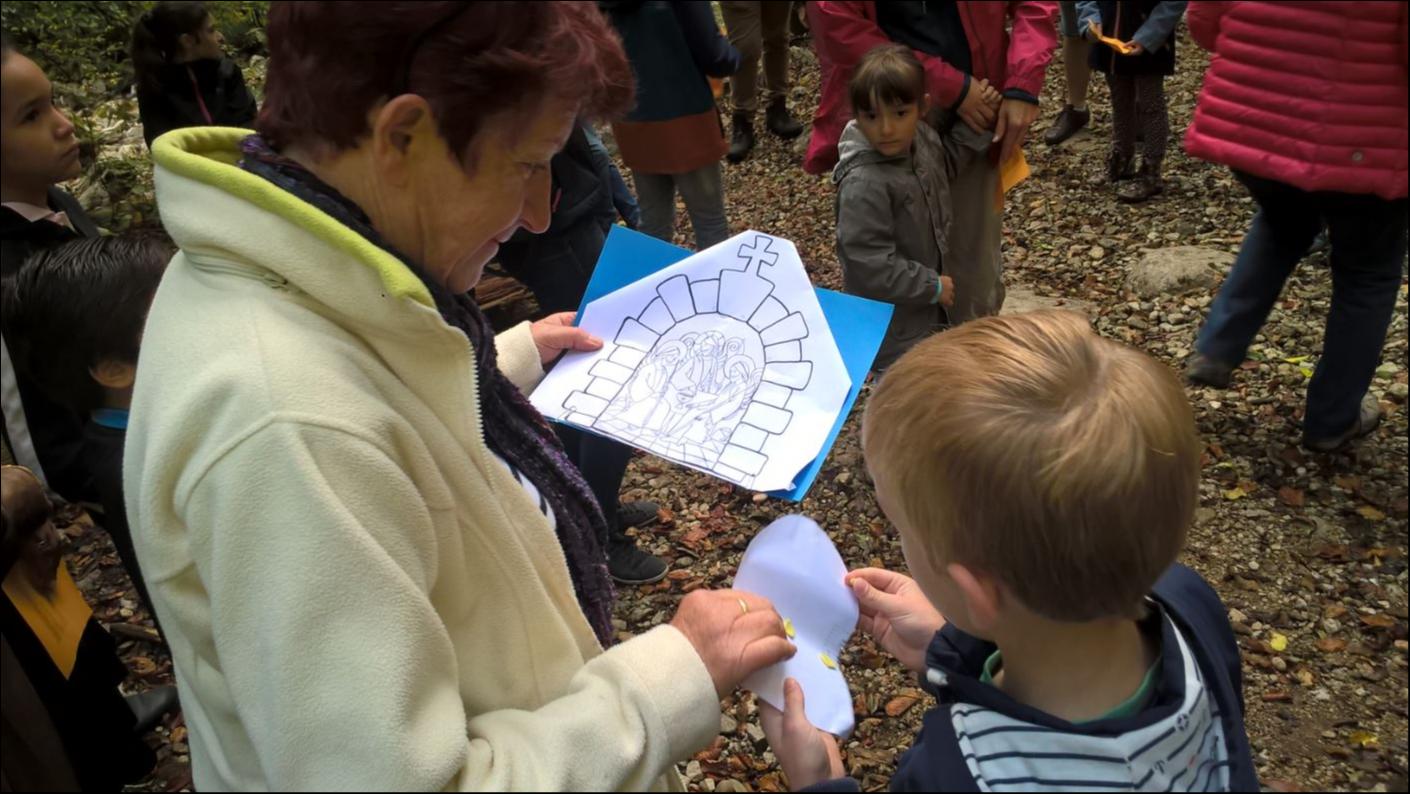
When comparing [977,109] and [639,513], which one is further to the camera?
[639,513]

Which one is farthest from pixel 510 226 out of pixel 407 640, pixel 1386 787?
pixel 1386 787

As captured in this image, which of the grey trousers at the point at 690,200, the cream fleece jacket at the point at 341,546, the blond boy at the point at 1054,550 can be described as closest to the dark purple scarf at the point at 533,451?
the cream fleece jacket at the point at 341,546

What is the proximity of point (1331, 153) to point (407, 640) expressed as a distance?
8.46 feet

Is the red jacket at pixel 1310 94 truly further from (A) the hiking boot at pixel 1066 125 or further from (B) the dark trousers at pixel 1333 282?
(A) the hiking boot at pixel 1066 125

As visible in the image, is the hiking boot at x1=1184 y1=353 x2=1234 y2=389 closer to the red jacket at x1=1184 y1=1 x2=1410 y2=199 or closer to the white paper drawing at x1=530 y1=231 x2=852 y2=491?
the red jacket at x1=1184 y1=1 x2=1410 y2=199

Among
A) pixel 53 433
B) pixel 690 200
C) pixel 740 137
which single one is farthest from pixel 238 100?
pixel 740 137

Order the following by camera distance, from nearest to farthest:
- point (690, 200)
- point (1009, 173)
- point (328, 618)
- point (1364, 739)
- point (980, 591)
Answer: point (328, 618), point (980, 591), point (1364, 739), point (1009, 173), point (690, 200)

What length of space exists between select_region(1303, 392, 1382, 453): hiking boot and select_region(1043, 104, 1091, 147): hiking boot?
308cm

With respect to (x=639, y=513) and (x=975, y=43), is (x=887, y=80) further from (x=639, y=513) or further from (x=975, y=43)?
(x=639, y=513)

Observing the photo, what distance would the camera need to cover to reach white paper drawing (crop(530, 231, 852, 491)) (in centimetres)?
180

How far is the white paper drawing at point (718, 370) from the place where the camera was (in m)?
1.80

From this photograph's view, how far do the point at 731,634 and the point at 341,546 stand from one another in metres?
0.56

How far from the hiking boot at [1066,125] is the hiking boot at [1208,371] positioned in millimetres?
2883

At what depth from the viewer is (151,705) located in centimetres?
284
